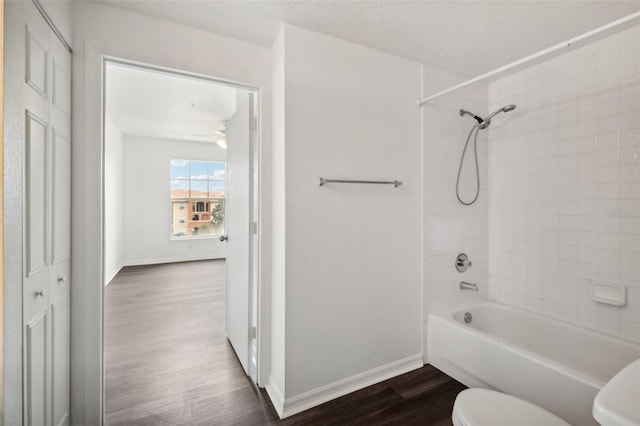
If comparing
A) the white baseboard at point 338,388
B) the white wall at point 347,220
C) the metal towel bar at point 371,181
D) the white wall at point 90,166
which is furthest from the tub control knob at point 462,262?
the white wall at point 90,166

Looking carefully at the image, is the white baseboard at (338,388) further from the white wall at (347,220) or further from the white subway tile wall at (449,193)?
the white subway tile wall at (449,193)

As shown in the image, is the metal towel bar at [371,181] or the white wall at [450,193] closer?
the metal towel bar at [371,181]

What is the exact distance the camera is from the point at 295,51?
174 centimetres

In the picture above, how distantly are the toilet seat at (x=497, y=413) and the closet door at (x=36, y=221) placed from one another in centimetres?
165

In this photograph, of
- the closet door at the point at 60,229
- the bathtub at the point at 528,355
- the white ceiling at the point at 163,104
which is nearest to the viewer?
the closet door at the point at 60,229

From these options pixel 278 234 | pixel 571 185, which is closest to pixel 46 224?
pixel 278 234

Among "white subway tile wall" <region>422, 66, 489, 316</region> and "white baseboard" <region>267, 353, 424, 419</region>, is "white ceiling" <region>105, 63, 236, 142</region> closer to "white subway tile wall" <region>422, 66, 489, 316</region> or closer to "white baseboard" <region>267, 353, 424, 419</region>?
"white subway tile wall" <region>422, 66, 489, 316</region>

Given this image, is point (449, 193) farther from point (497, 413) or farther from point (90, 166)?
point (90, 166)

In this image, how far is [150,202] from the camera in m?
5.81

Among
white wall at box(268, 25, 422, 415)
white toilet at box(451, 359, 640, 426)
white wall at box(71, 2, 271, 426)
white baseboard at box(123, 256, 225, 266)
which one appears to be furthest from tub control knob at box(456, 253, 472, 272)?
white baseboard at box(123, 256, 225, 266)

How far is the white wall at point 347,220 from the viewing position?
1.75 meters

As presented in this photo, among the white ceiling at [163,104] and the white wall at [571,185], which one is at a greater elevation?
the white ceiling at [163,104]

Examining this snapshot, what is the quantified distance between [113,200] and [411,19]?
17.2 ft

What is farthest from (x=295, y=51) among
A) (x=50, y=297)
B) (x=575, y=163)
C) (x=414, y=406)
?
(x=414, y=406)
